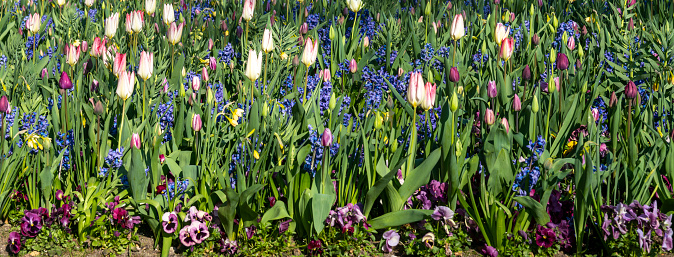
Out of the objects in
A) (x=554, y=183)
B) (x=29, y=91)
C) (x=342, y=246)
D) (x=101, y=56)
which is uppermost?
(x=101, y=56)

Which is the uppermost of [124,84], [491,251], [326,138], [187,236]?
[124,84]

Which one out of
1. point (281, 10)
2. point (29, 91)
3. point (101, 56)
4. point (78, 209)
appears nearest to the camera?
point (78, 209)

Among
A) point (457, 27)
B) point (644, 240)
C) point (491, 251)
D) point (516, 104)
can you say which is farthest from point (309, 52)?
point (644, 240)

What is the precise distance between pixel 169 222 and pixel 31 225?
539 mm

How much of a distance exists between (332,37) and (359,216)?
178cm

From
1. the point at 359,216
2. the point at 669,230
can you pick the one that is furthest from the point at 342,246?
the point at 669,230

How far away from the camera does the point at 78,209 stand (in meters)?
2.39

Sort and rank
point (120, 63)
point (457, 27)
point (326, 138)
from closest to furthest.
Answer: point (326, 138) < point (120, 63) < point (457, 27)

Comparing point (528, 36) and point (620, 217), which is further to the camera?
point (528, 36)

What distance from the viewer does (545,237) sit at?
233 cm

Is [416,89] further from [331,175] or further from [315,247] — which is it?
[315,247]

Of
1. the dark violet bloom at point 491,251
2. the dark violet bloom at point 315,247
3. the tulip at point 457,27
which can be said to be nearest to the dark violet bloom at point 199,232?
the dark violet bloom at point 315,247

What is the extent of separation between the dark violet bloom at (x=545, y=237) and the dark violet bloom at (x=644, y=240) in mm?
297

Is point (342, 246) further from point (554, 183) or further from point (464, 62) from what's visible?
point (464, 62)
